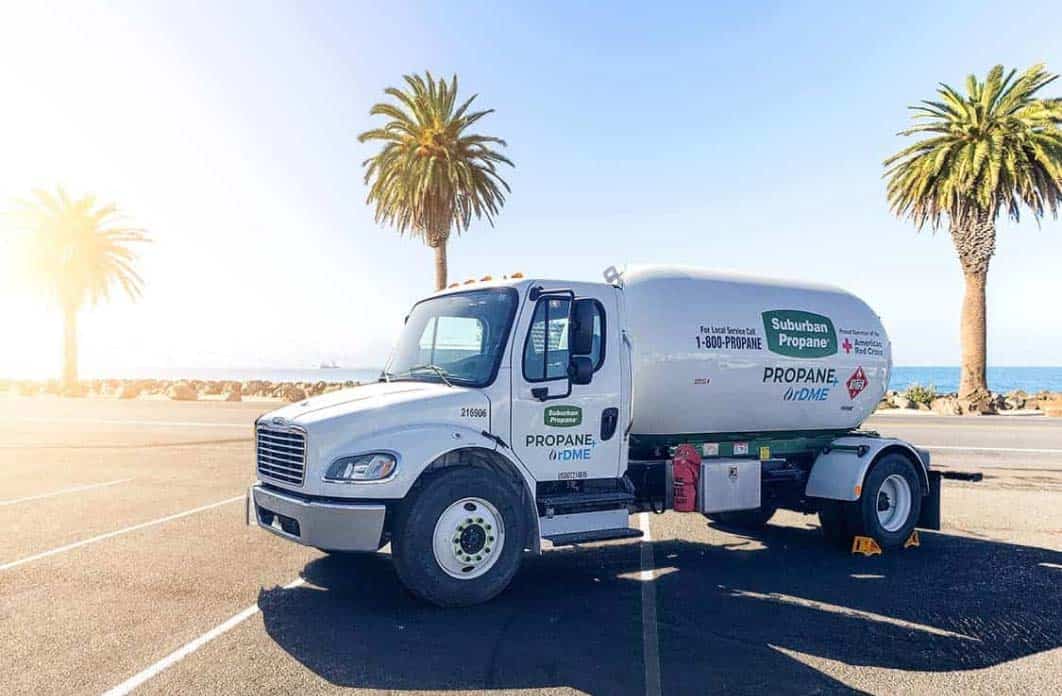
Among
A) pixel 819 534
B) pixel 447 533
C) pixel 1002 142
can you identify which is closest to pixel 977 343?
pixel 1002 142

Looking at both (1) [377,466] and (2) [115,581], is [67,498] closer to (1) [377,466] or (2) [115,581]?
(2) [115,581]

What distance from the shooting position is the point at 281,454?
21.7 feet

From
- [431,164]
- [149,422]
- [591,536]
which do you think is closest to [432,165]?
[431,164]

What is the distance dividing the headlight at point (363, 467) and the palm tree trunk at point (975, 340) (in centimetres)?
3063

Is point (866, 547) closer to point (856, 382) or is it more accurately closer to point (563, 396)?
point (856, 382)

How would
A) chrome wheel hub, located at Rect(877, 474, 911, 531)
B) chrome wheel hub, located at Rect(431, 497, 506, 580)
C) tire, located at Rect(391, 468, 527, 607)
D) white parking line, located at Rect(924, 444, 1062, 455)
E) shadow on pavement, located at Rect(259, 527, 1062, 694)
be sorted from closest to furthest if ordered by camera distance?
shadow on pavement, located at Rect(259, 527, 1062, 694), tire, located at Rect(391, 468, 527, 607), chrome wheel hub, located at Rect(431, 497, 506, 580), chrome wheel hub, located at Rect(877, 474, 911, 531), white parking line, located at Rect(924, 444, 1062, 455)

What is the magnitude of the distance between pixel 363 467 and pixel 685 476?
352cm

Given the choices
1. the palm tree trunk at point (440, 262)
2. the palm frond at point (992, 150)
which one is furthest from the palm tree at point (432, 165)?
the palm frond at point (992, 150)

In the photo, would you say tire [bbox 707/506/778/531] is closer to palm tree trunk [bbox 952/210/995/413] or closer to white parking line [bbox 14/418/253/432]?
white parking line [bbox 14/418/253/432]

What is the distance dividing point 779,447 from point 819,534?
152 cm

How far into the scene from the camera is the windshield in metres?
6.87

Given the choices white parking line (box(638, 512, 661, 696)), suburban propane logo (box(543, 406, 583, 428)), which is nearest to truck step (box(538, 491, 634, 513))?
suburban propane logo (box(543, 406, 583, 428))

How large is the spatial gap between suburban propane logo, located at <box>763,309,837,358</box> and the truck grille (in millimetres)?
5192

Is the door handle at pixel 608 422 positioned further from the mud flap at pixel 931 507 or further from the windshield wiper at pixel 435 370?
the mud flap at pixel 931 507
